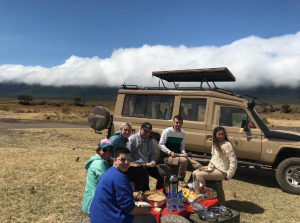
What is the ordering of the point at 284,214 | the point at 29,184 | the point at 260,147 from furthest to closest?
the point at 260,147, the point at 29,184, the point at 284,214

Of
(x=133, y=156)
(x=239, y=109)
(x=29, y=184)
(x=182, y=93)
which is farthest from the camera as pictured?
(x=182, y=93)

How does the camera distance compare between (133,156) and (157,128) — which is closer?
(133,156)

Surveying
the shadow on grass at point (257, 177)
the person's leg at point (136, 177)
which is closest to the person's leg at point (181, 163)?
the person's leg at point (136, 177)

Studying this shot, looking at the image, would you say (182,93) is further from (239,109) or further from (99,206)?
(99,206)

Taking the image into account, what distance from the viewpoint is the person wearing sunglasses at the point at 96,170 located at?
3343 millimetres

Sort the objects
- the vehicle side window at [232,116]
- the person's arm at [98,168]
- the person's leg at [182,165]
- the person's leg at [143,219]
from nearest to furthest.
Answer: the person's leg at [143,219] < the person's arm at [98,168] < the person's leg at [182,165] < the vehicle side window at [232,116]

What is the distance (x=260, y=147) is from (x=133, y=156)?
3320 millimetres

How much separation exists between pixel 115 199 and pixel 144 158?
2.41 metres

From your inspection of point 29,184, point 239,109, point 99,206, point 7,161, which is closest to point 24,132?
point 7,161

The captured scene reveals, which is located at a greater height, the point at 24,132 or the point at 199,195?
the point at 199,195

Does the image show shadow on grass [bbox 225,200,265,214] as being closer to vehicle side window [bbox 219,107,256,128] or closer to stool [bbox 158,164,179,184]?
stool [bbox 158,164,179,184]

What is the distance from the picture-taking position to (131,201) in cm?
264

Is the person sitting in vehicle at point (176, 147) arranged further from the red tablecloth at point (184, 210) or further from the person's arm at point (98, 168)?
the person's arm at point (98, 168)

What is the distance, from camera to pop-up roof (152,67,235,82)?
7069 mm
